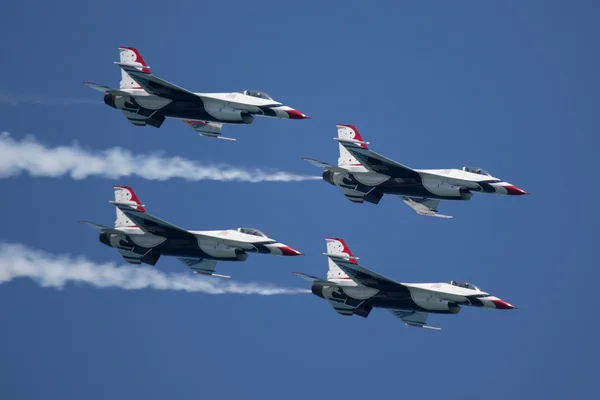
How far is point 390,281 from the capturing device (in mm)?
74750

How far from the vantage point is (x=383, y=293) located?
75875 mm

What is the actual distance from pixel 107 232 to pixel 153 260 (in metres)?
3.15

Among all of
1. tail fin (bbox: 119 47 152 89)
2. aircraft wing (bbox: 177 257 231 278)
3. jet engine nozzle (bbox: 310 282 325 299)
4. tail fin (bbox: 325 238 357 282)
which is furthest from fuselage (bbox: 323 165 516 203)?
tail fin (bbox: 119 47 152 89)

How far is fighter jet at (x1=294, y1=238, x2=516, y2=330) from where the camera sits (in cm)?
7469

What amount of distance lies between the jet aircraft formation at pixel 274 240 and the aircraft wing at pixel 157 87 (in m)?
0.06

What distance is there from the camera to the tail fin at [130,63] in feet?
260

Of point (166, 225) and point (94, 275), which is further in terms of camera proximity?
point (94, 275)

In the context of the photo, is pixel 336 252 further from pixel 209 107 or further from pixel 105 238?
pixel 105 238

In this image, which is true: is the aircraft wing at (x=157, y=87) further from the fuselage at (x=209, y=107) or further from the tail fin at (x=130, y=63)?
the tail fin at (x=130, y=63)

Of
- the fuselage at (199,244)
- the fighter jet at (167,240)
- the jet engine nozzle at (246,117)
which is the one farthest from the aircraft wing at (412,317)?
the jet engine nozzle at (246,117)

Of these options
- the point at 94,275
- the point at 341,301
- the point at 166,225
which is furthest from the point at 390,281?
the point at 94,275

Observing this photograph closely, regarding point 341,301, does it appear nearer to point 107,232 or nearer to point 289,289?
point 289,289

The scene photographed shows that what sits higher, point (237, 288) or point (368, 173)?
point (368, 173)

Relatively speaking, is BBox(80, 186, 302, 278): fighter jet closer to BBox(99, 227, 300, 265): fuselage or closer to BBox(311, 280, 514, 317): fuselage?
BBox(99, 227, 300, 265): fuselage
